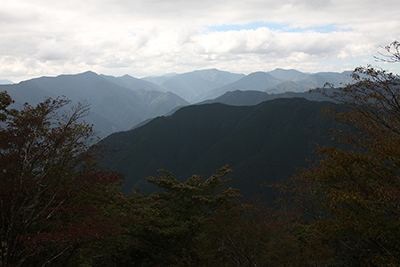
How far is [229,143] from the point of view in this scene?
144 metres

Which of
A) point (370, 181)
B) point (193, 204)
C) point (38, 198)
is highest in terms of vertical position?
point (38, 198)

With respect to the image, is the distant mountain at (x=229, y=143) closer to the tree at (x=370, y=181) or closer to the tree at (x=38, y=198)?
the tree at (x=370, y=181)

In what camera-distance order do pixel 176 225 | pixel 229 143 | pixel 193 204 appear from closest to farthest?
pixel 176 225 → pixel 193 204 → pixel 229 143

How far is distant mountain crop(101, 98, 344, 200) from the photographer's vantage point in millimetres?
Answer: 114750

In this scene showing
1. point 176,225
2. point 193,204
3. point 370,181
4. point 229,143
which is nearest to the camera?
point 370,181

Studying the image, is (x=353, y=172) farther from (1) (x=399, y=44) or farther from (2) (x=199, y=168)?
(2) (x=199, y=168)

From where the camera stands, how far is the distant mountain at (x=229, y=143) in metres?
115

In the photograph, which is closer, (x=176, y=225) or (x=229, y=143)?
(x=176, y=225)

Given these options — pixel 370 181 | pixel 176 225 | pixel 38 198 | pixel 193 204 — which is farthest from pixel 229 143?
pixel 38 198

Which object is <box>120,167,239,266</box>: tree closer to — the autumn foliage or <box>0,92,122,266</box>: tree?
the autumn foliage

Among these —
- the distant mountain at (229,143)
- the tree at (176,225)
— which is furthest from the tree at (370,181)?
the distant mountain at (229,143)

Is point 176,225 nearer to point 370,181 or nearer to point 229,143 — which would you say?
point 370,181

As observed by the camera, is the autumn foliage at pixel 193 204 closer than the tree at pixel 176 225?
Yes

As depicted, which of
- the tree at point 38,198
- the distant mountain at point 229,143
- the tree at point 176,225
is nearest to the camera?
the tree at point 38,198
